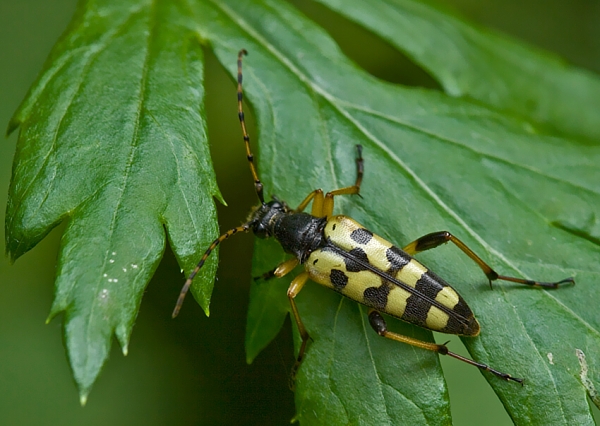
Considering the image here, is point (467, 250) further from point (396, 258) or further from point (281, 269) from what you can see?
point (281, 269)

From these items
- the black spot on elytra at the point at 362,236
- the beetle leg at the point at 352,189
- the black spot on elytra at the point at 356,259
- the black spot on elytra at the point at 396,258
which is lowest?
the black spot on elytra at the point at 356,259

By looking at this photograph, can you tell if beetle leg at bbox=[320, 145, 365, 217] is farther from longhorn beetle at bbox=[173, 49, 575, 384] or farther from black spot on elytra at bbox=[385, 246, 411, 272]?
black spot on elytra at bbox=[385, 246, 411, 272]

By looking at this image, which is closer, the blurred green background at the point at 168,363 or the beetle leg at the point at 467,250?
the beetle leg at the point at 467,250

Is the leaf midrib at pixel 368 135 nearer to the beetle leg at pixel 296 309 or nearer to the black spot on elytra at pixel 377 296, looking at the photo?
the black spot on elytra at pixel 377 296

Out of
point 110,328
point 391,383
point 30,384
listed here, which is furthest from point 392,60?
point 30,384

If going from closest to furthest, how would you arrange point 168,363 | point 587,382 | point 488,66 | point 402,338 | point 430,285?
1. point 587,382
2. point 402,338
3. point 430,285
4. point 488,66
5. point 168,363

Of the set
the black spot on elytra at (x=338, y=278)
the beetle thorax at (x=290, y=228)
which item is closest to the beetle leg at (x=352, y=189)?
Result: the beetle thorax at (x=290, y=228)

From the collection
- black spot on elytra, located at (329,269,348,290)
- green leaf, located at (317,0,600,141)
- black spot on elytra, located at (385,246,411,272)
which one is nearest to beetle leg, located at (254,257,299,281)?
black spot on elytra, located at (329,269,348,290)

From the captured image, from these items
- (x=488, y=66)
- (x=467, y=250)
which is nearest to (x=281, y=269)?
(x=467, y=250)
